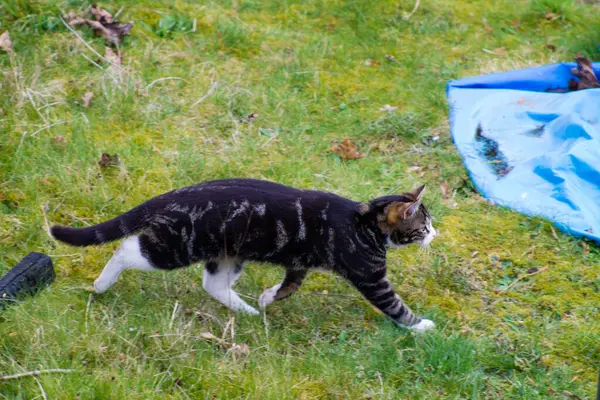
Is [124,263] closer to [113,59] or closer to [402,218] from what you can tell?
[402,218]

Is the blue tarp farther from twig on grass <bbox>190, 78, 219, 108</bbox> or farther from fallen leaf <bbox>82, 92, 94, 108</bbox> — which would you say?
fallen leaf <bbox>82, 92, 94, 108</bbox>

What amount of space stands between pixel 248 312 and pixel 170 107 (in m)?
2.40

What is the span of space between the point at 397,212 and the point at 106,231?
1.56 metres

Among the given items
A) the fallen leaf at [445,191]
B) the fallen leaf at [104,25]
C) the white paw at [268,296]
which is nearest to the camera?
the white paw at [268,296]

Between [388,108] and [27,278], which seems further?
[388,108]

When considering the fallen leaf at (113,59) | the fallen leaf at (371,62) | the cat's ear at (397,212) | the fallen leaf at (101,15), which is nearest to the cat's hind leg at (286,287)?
the cat's ear at (397,212)

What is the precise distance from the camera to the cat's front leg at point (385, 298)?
409 cm

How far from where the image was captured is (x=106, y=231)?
3984 mm

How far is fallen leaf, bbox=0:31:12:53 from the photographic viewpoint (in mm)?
6090

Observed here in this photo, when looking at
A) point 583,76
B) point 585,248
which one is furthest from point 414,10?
point 585,248

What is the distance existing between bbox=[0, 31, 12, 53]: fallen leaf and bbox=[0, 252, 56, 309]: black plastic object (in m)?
2.61

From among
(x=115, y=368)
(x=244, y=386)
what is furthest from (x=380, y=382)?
(x=115, y=368)

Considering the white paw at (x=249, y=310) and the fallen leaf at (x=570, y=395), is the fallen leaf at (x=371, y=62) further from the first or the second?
the fallen leaf at (x=570, y=395)

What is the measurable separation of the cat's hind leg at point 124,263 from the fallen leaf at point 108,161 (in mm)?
1197
